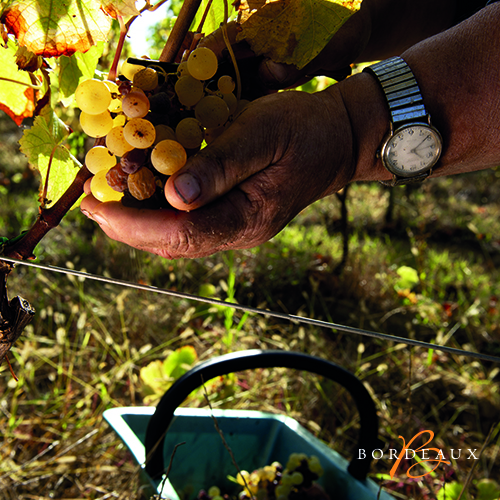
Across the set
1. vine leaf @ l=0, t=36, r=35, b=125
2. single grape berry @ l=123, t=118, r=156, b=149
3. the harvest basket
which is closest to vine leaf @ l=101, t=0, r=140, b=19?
single grape berry @ l=123, t=118, r=156, b=149

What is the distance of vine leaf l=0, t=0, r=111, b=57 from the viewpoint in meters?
0.53

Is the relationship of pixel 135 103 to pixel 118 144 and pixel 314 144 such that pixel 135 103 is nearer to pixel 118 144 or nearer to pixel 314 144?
pixel 118 144

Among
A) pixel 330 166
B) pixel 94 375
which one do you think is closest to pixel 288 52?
pixel 330 166

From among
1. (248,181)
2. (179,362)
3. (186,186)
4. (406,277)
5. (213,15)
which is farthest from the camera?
(406,277)

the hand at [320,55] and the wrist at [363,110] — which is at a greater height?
the hand at [320,55]

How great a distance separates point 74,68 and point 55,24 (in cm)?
14

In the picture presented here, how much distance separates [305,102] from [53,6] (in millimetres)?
375

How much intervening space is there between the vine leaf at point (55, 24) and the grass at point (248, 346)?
2.71 feet

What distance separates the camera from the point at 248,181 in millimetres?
588

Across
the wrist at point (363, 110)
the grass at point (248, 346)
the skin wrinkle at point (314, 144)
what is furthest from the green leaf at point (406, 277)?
the wrist at point (363, 110)

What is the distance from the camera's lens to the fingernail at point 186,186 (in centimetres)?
48

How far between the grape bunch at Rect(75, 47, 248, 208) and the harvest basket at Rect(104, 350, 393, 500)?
0.52 m

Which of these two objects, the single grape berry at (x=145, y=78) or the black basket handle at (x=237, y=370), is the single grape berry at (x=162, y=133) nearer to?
the single grape berry at (x=145, y=78)

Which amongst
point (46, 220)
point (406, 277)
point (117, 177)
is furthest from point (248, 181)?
point (406, 277)
